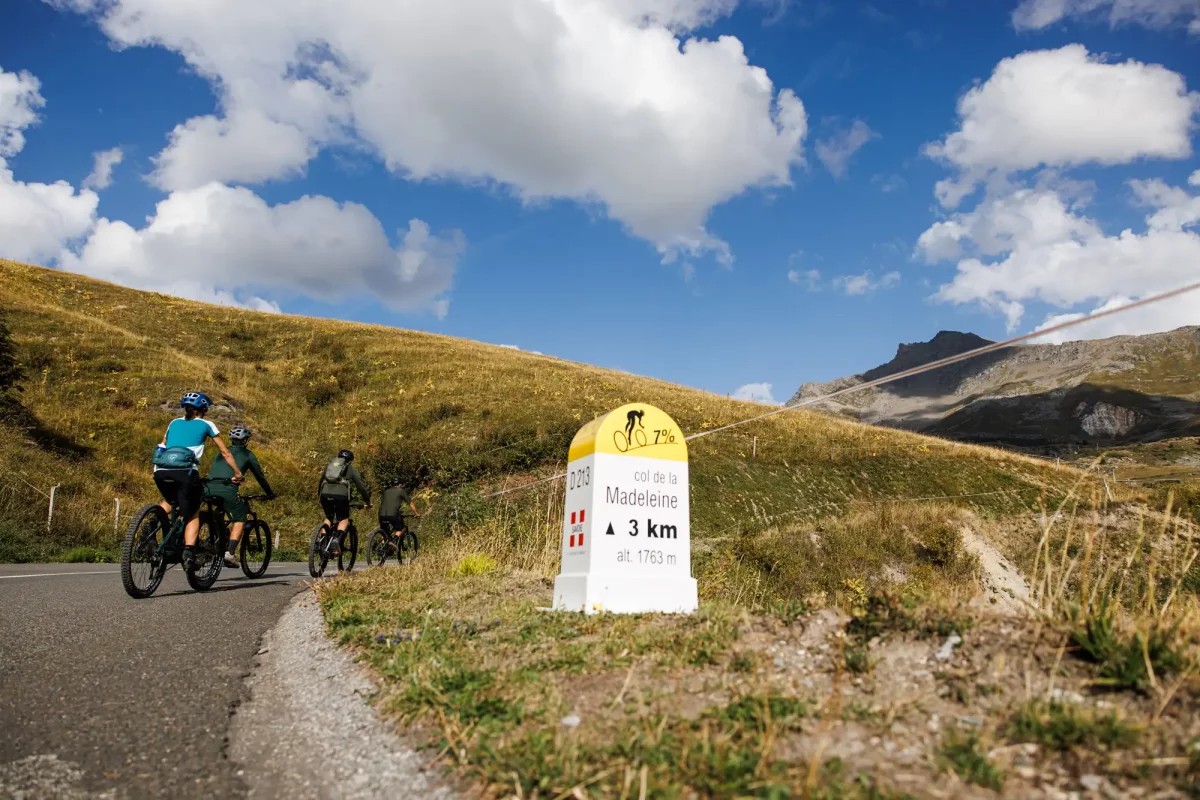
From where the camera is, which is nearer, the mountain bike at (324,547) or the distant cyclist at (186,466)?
the distant cyclist at (186,466)

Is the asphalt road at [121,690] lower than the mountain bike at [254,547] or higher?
lower

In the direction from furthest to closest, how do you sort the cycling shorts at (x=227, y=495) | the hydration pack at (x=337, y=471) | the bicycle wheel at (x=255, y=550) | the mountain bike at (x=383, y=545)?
the mountain bike at (x=383, y=545), the hydration pack at (x=337, y=471), the bicycle wheel at (x=255, y=550), the cycling shorts at (x=227, y=495)

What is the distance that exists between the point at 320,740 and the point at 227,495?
7.15 m

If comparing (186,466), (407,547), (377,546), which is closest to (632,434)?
(186,466)

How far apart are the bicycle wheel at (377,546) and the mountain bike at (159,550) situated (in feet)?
12.9

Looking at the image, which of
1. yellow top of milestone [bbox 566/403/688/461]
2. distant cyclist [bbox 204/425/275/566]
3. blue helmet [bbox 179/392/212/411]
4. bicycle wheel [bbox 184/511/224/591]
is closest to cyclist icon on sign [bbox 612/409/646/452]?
yellow top of milestone [bbox 566/403/688/461]

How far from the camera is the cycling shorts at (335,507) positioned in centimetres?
1184

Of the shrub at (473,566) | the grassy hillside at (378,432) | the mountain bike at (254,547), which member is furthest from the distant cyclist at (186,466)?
the grassy hillside at (378,432)

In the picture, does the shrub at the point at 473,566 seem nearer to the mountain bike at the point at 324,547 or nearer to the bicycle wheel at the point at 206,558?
the mountain bike at the point at 324,547

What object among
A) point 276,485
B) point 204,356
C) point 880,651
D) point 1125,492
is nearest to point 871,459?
point 1125,492

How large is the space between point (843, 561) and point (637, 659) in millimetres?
19738

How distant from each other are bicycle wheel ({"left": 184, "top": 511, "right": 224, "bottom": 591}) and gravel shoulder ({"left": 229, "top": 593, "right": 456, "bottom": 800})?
4.67 metres

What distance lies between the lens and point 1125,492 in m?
30.2

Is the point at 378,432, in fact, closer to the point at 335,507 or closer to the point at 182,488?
the point at 335,507
